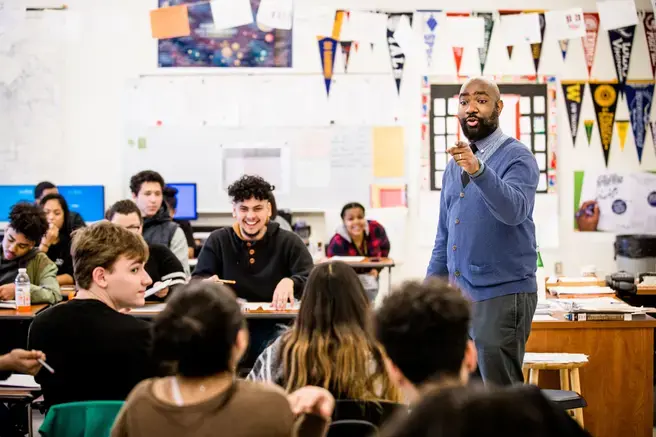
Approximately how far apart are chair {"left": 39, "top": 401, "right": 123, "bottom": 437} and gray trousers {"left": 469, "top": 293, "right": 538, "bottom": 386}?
54.0 inches

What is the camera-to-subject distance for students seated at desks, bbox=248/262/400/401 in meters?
1.93

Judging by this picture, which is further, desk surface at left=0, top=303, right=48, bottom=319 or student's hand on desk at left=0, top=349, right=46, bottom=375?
desk surface at left=0, top=303, right=48, bottom=319

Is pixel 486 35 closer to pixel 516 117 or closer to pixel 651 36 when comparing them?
pixel 516 117

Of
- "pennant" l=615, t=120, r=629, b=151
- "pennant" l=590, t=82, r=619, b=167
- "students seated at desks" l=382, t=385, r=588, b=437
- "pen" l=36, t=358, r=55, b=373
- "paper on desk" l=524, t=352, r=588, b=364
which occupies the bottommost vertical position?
"paper on desk" l=524, t=352, r=588, b=364

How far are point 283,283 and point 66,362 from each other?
175 cm

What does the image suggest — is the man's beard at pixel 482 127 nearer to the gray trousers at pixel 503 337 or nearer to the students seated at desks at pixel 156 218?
the gray trousers at pixel 503 337

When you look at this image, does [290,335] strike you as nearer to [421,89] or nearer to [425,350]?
[425,350]

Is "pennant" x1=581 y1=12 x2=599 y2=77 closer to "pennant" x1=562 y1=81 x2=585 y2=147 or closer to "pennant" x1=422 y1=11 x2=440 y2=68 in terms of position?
"pennant" x1=562 y1=81 x2=585 y2=147

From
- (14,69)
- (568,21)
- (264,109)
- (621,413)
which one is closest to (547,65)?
(568,21)

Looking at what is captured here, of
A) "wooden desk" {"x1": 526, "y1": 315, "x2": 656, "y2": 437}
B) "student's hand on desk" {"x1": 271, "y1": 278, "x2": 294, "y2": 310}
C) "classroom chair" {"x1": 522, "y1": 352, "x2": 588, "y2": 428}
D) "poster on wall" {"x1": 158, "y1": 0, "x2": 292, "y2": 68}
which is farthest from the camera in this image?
"poster on wall" {"x1": 158, "y1": 0, "x2": 292, "y2": 68}

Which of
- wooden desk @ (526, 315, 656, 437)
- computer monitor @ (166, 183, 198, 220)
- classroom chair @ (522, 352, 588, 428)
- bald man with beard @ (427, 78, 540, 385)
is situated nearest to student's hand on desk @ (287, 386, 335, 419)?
bald man with beard @ (427, 78, 540, 385)

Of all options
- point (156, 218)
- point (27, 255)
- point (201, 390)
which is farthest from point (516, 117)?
point (201, 390)

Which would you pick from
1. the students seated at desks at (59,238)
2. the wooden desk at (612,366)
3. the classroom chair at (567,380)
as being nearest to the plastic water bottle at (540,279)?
the wooden desk at (612,366)

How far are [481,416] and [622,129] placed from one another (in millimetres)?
6651
